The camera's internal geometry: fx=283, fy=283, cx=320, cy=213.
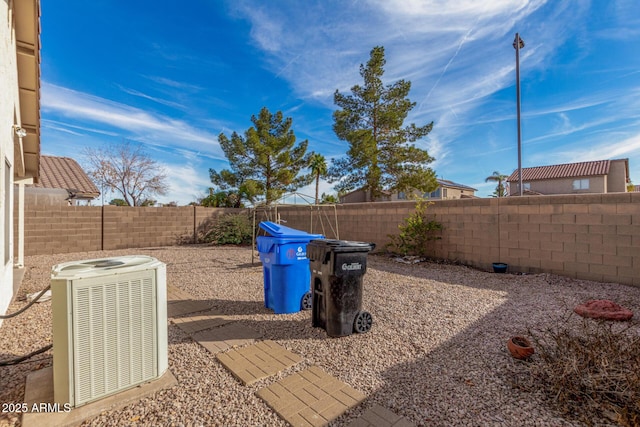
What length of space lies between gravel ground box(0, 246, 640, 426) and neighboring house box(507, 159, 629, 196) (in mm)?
24369

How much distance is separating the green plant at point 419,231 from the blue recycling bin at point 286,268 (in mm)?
4621

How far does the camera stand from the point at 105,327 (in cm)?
188

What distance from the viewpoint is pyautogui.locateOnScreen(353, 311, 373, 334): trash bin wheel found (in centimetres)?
320

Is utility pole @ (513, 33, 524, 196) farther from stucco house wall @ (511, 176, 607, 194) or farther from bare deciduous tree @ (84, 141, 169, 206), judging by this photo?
bare deciduous tree @ (84, 141, 169, 206)

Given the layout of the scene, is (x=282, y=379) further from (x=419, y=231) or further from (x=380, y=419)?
(x=419, y=231)

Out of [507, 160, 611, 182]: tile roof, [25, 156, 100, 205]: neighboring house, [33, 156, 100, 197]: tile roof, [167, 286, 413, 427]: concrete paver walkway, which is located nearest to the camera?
[167, 286, 413, 427]: concrete paver walkway

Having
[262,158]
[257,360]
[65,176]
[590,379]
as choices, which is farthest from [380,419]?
[65,176]

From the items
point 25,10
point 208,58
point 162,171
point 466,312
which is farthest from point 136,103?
point 466,312

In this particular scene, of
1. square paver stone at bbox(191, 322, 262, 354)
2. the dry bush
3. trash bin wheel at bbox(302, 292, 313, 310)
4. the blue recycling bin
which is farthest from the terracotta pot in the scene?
square paver stone at bbox(191, 322, 262, 354)

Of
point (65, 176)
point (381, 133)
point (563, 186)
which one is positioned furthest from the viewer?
point (563, 186)

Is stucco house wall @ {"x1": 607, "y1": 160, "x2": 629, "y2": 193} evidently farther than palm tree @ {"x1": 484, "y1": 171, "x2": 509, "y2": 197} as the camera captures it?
No

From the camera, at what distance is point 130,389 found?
205cm

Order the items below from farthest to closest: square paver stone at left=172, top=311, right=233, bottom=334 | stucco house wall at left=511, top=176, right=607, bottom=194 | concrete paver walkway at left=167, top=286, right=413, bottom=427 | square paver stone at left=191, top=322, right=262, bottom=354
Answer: stucco house wall at left=511, top=176, right=607, bottom=194 → square paver stone at left=172, top=311, right=233, bottom=334 → square paver stone at left=191, top=322, right=262, bottom=354 → concrete paver walkway at left=167, top=286, right=413, bottom=427

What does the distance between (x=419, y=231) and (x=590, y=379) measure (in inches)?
229
